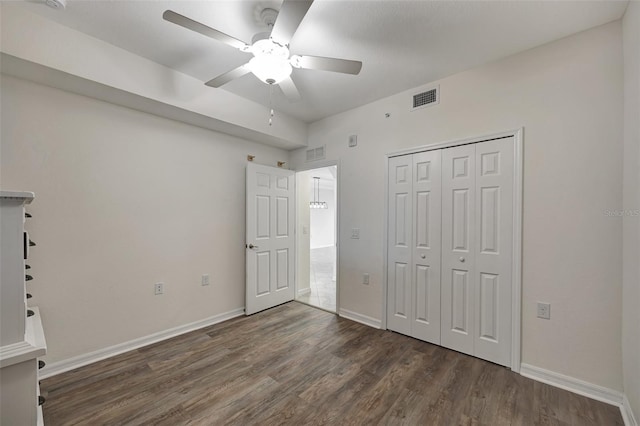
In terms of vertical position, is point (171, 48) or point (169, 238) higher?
point (171, 48)

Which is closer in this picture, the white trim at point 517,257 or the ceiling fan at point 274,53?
the ceiling fan at point 274,53

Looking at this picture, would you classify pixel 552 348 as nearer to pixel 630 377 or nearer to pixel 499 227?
pixel 630 377

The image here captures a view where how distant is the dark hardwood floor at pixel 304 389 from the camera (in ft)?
5.66

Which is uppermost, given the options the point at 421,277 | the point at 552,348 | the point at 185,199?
the point at 185,199

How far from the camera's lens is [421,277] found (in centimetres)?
280

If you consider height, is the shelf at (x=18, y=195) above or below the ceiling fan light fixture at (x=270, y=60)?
below

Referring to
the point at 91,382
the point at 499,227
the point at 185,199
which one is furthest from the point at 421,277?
the point at 91,382

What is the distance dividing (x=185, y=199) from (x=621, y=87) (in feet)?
12.8

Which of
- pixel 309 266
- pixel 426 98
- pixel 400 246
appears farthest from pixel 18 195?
pixel 309 266

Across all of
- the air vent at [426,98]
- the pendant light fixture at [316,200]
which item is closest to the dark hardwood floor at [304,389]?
the air vent at [426,98]

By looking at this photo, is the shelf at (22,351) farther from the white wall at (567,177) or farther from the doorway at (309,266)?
the white wall at (567,177)

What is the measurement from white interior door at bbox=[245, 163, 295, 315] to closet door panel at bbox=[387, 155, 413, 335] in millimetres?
1578

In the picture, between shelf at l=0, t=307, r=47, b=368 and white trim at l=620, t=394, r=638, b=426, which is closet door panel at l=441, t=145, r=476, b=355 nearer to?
white trim at l=620, t=394, r=638, b=426

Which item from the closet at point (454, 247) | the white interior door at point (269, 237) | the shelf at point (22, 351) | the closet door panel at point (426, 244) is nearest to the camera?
the shelf at point (22, 351)
